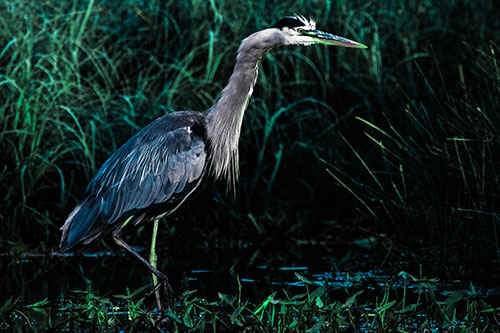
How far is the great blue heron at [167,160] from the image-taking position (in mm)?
5707

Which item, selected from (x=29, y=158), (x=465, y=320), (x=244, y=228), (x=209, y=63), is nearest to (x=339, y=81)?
(x=209, y=63)

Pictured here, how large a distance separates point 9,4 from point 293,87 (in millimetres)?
2641

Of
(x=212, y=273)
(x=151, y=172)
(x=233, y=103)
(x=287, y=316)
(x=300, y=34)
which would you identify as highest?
(x=300, y=34)

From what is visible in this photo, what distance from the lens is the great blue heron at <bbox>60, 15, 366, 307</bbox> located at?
5707 millimetres

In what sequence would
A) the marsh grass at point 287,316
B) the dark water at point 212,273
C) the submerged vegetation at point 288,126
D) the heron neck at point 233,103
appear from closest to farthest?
the marsh grass at point 287,316, the dark water at point 212,273, the submerged vegetation at point 288,126, the heron neck at point 233,103

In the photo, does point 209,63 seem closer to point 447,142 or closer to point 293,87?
point 293,87

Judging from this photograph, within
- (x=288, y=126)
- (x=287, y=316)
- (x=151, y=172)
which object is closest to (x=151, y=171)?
(x=151, y=172)

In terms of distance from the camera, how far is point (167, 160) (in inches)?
229

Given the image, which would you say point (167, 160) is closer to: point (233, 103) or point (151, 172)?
point (151, 172)

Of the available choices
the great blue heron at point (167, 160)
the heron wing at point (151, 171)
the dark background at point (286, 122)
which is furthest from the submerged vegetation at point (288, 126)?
the heron wing at point (151, 171)

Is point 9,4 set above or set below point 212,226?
above

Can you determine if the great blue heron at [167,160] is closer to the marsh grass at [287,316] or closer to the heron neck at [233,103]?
the heron neck at [233,103]

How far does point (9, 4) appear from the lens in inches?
316

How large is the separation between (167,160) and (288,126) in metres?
2.26
